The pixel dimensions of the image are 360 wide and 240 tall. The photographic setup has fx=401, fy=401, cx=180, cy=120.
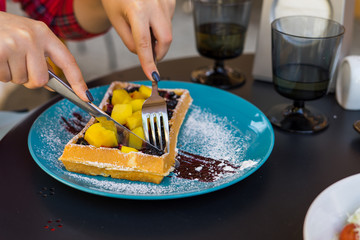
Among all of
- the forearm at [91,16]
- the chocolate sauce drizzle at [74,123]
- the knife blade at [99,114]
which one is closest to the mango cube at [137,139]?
the knife blade at [99,114]

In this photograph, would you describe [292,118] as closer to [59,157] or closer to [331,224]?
[331,224]

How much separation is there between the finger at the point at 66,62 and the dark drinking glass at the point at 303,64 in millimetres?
564

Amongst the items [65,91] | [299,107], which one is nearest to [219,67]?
[299,107]

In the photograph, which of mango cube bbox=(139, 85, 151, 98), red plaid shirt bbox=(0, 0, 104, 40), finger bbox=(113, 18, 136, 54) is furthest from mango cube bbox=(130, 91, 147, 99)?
red plaid shirt bbox=(0, 0, 104, 40)

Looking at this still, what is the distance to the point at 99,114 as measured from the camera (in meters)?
1.01

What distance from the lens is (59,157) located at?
39.2 inches

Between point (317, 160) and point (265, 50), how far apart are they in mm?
543

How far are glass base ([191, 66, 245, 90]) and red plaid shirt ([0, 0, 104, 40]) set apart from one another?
24.0 inches

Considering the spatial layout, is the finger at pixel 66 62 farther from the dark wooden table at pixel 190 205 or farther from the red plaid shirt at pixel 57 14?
the red plaid shirt at pixel 57 14

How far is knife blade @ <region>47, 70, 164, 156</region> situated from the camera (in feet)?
3.05

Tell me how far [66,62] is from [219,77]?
0.67 meters

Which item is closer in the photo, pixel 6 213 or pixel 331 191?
pixel 331 191

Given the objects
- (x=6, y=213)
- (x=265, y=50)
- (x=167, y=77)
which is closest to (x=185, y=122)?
(x=167, y=77)

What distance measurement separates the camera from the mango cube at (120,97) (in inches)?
45.8
